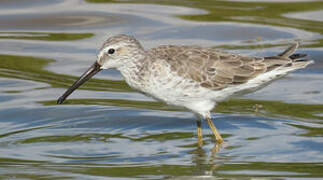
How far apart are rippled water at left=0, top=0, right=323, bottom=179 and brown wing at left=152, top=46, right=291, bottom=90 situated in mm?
925

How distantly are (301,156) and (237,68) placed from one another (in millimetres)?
1705

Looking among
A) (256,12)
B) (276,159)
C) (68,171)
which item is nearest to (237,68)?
(276,159)

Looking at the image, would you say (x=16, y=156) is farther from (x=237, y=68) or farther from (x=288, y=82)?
(x=288, y=82)

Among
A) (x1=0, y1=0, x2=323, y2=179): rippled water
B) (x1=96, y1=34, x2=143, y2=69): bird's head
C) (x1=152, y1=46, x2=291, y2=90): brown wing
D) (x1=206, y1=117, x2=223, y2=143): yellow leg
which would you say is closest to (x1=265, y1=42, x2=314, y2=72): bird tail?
(x1=152, y1=46, x2=291, y2=90): brown wing

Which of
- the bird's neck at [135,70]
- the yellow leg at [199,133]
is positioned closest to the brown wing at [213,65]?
the bird's neck at [135,70]

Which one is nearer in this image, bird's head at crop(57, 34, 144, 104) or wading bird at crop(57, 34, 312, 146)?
wading bird at crop(57, 34, 312, 146)

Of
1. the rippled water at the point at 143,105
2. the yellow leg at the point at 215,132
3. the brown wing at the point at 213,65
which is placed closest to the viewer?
the rippled water at the point at 143,105

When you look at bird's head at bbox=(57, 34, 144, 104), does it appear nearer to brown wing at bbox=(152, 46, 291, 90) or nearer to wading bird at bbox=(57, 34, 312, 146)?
wading bird at bbox=(57, 34, 312, 146)

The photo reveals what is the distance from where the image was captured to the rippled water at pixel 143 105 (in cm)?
1063

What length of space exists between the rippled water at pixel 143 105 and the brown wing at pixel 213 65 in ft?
3.03

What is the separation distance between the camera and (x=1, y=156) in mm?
11062

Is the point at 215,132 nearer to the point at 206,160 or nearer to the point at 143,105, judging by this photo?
the point at 206,160

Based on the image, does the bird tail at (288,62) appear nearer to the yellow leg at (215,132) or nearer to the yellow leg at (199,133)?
the yellow leg at (215,132)

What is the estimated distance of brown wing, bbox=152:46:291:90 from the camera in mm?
11500
